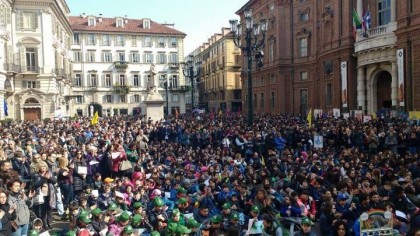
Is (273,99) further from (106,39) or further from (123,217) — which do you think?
(123,217)

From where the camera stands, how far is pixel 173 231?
7.83m

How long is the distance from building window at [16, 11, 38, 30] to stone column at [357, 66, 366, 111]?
32.9 metres

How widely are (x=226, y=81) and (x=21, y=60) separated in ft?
120

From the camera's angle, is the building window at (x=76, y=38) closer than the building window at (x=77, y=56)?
No

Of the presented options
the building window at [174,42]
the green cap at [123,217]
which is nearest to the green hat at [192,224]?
the green cap at [123,217]

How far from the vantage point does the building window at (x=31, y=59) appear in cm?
4275

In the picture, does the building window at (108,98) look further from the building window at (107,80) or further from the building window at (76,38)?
the building window at (76,38)

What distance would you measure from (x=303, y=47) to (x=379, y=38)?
16.5m

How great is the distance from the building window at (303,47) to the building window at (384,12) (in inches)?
534

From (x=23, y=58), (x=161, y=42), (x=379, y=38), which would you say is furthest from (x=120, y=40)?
(x=379, y=38)

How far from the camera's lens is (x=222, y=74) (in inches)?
2869

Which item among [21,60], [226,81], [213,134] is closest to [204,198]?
[213,134]

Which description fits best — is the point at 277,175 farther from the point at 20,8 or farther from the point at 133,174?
the point at 20,8

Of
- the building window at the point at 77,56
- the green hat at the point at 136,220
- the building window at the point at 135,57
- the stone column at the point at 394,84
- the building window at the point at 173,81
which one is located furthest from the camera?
the building window at the point at 173,81
